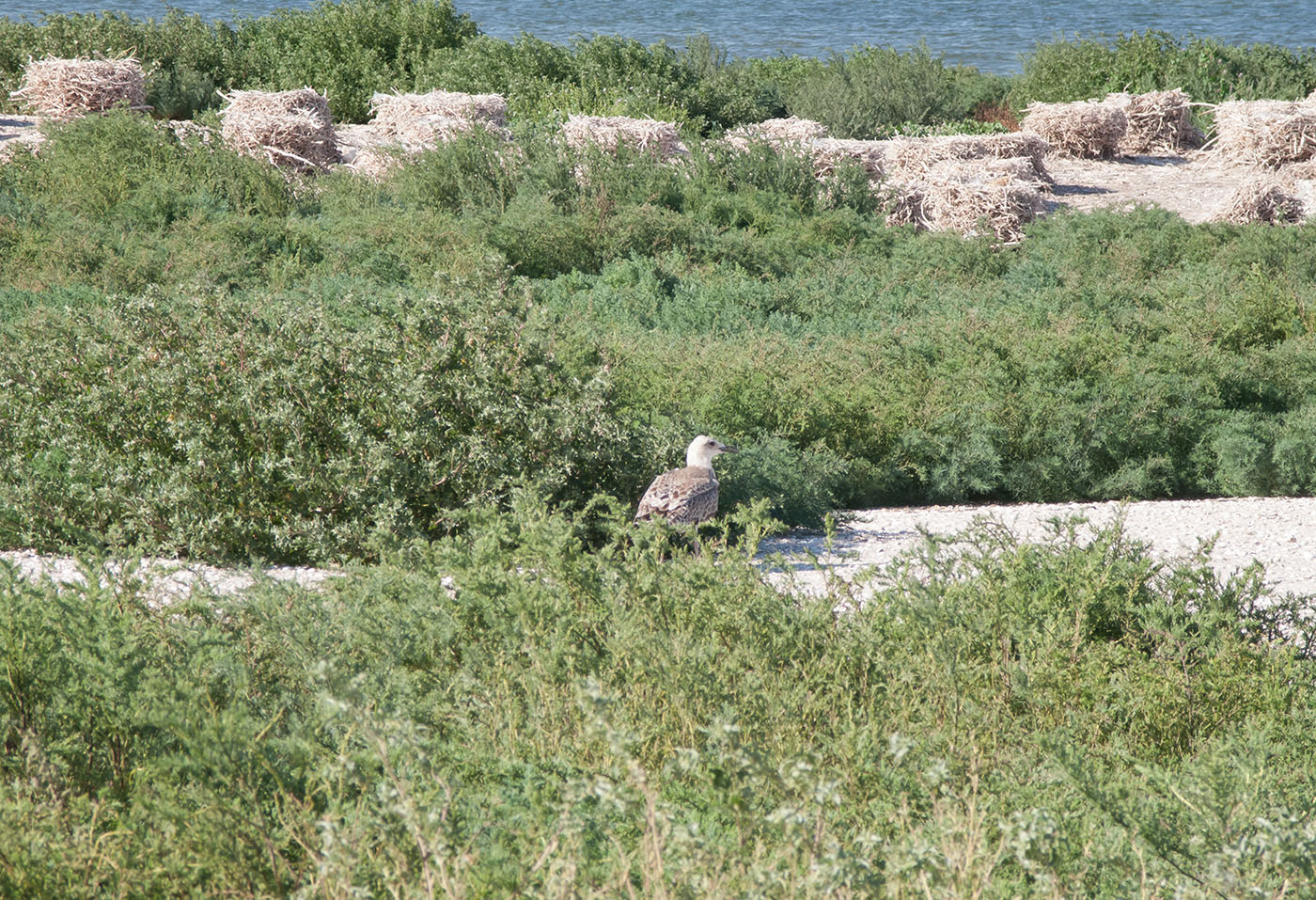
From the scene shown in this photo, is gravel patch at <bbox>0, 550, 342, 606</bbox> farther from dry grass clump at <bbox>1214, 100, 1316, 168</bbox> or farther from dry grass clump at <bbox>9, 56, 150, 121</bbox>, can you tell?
dry grass clump at <bbox>1214, 100, 1316, 168</bbox>

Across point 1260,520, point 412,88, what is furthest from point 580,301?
point 412,88

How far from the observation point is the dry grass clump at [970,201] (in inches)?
477

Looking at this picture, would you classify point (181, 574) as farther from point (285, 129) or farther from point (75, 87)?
point (75, 87)

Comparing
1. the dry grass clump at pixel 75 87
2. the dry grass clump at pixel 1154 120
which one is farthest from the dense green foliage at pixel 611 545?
the dry grass clump at pixel 1154 120

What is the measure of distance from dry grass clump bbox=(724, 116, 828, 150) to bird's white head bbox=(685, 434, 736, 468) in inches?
322

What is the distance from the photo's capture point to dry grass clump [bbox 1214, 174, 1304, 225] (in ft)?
41.7

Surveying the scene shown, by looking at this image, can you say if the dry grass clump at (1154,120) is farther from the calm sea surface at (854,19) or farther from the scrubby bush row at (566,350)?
the calm sea surface at (854,19)

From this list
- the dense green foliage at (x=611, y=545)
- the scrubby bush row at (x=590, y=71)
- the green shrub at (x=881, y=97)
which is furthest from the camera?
the green shrub at (x=881, y=97)

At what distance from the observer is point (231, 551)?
5496 millimetres

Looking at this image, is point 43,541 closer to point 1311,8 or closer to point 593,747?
point 593,747

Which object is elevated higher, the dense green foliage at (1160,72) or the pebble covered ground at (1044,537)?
the dense green foliage at (1160,72)

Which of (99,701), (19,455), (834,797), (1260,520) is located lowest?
(1260,520)

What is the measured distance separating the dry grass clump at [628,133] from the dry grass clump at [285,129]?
9.20ft

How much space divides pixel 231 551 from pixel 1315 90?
20092 mm
